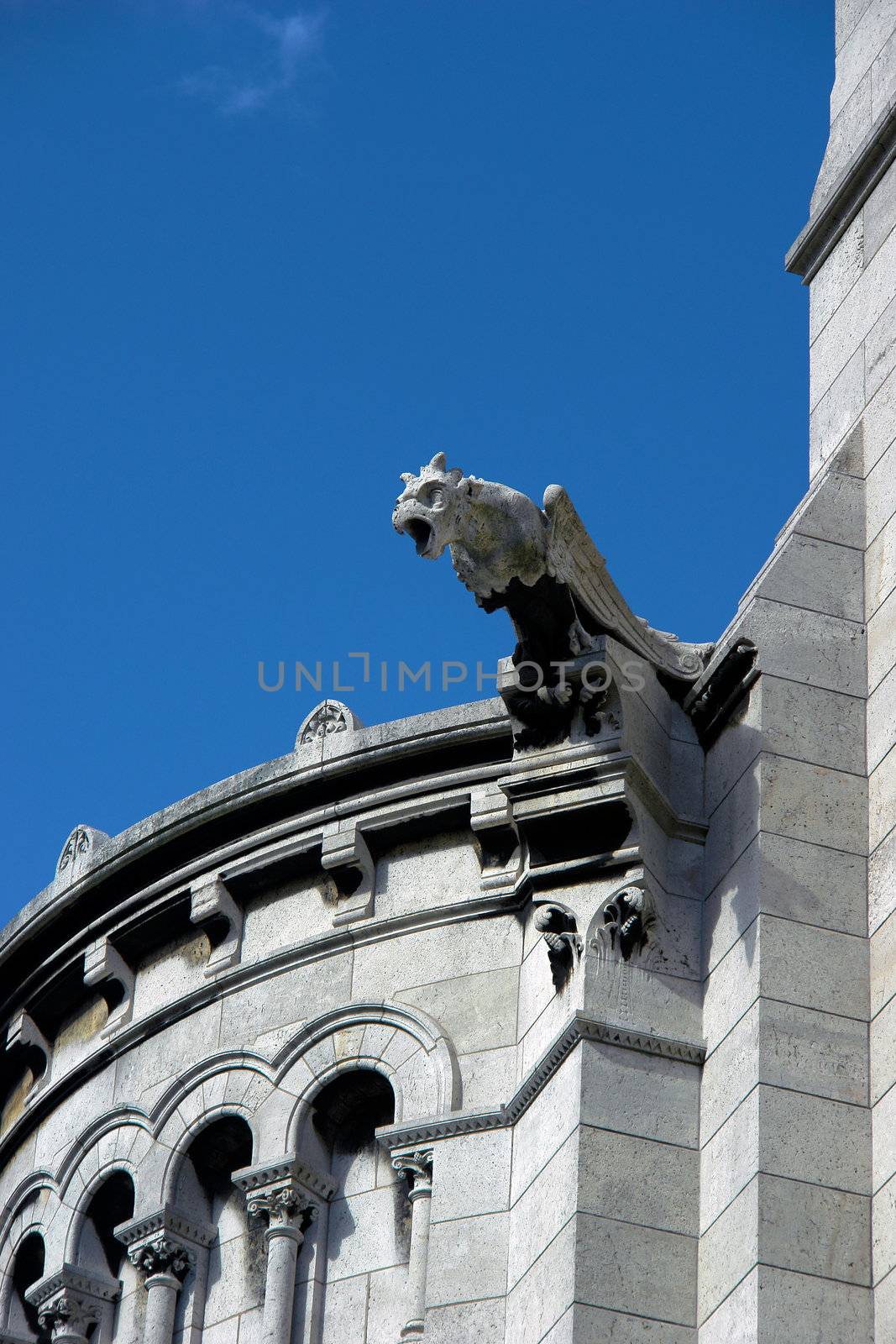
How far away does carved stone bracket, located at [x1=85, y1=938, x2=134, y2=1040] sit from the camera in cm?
2203

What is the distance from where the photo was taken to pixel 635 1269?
16031 mm

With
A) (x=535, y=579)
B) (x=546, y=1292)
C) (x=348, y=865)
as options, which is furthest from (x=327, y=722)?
(x=546, y=1292)

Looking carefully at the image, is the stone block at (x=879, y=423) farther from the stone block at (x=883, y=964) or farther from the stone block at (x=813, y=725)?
the stone block at (x=883, y=964)

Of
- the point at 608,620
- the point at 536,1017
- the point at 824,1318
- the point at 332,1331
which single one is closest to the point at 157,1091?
the point at 332,1331

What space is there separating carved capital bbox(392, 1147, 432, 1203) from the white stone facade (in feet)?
0.14

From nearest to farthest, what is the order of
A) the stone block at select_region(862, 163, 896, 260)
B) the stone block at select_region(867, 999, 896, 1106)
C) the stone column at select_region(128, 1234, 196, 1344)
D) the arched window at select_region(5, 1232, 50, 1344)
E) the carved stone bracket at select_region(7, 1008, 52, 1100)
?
the stone block at select_region(867, 999, 896, 1106) → the stone column at select_region(128, 1234, 196, 1344) → the stone block at select_region(862, 163, 896, 260) → the arched window at select_region(5, 1232, 50, 1344) → the carved stone bracket at select_region(7, 1008, 52, 1100)

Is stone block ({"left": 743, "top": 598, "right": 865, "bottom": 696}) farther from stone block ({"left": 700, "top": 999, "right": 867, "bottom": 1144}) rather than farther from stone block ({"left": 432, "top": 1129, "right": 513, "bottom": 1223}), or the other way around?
stone block ({"left": 432, "top": 1129, "right": 513, "bottom": 1223})

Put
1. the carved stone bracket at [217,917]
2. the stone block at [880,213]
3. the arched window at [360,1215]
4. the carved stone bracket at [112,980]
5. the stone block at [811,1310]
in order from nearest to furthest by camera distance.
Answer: the stone block at [811,1310] < the arched window at [360,1215] < the stone block at [880,213] < the carved stone bracket at [217,917] < the carved stone bracket at [112,980]

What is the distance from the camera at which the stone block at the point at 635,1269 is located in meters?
15.9

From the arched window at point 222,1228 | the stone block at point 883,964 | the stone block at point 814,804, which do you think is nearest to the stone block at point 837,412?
the stone block at point 814,804

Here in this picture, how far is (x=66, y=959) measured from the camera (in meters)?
22.8

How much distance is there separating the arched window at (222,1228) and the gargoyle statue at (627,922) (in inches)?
163

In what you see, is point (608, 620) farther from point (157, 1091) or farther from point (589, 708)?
point (157, 1091)

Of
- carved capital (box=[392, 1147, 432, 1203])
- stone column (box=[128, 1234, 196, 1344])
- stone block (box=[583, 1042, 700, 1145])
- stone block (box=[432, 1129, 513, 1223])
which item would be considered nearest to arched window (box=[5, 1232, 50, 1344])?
stone column (box=[128, 1234, 196, 1344])
